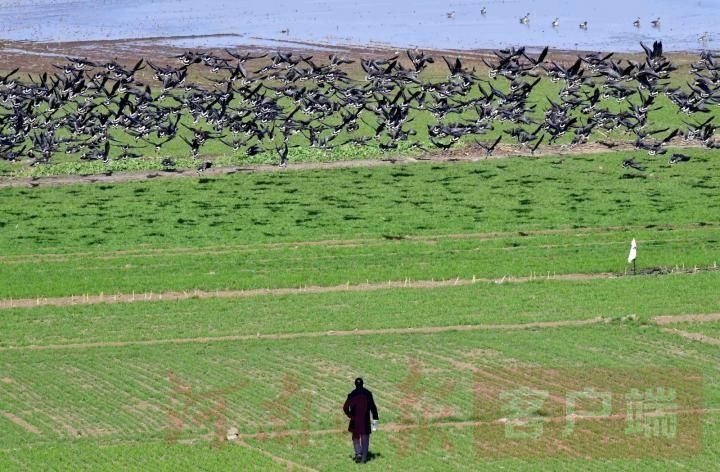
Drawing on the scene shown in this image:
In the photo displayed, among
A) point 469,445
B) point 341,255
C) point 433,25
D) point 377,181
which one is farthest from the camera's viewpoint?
point 433,25

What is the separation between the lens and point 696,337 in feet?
129

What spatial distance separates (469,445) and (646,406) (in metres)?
4.62

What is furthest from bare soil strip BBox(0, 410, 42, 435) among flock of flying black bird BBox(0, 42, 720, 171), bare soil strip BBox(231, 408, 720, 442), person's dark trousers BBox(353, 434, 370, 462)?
flock of flying black bird BBox(0, 42, 720, 171)

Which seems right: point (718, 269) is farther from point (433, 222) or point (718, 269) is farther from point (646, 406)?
point (646, 406)

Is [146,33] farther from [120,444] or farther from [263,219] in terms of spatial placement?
[120,444]

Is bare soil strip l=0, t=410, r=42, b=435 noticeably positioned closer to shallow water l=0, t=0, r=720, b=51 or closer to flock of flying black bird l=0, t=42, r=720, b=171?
flock of flying black bird l=0, t=42, r=720, b=171

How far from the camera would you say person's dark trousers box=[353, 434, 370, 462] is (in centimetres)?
2846

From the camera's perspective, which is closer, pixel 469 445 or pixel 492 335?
pixel 469 445

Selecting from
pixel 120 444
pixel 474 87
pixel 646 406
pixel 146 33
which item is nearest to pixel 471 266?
pixel 646 406

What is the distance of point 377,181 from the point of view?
2655 inches

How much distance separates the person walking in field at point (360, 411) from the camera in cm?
2764

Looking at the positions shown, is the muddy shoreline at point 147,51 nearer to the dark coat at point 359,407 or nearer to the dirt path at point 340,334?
the dirt path at point 340,334

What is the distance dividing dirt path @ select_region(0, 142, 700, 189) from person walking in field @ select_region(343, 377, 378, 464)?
42.4 metres

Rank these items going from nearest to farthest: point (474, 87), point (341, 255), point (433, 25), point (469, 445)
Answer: point (469, 445)
point (341, 255)
point (474, 87)
point (433, 25)
